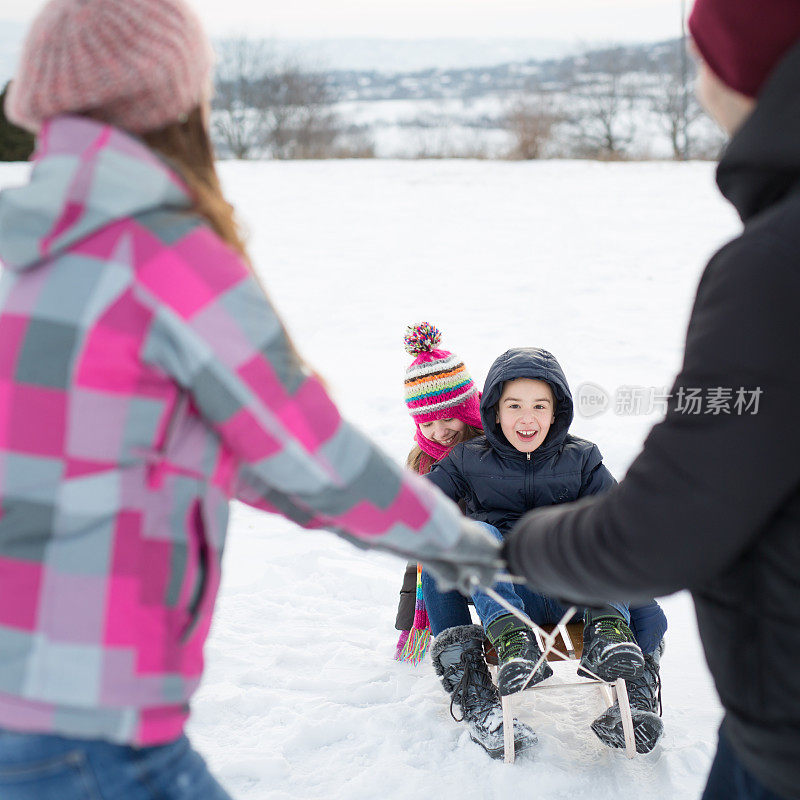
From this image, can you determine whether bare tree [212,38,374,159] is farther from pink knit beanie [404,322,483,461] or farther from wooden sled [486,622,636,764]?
wooden sled [486,622,636,764]

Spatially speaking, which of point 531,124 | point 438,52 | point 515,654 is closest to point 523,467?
point 515,654

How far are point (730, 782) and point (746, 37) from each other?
101cm

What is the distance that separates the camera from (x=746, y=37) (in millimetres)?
1035

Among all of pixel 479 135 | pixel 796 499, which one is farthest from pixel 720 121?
pixel 479 135

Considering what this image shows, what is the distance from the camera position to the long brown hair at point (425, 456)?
3.12m

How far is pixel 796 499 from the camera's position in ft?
3.26

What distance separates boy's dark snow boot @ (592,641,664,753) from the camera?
2289 mm

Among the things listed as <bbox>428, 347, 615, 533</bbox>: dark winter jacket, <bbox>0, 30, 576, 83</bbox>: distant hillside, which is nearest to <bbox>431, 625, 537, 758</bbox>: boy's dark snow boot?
<bbox>428, 347, 615, 533</bbox>: dark winter jacket

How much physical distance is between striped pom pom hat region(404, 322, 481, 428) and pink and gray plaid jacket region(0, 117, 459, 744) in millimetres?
1951

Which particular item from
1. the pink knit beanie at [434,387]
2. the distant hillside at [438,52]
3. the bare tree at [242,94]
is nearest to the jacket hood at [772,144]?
the pink knit beanie at [434,387]

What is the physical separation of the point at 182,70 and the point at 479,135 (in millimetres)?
30697

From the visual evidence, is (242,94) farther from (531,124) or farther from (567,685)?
(567,685)

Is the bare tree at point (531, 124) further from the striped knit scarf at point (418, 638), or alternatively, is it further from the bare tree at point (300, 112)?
the striped knit scarf at point (418, 638)

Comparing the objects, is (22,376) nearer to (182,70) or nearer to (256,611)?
(182,70)
